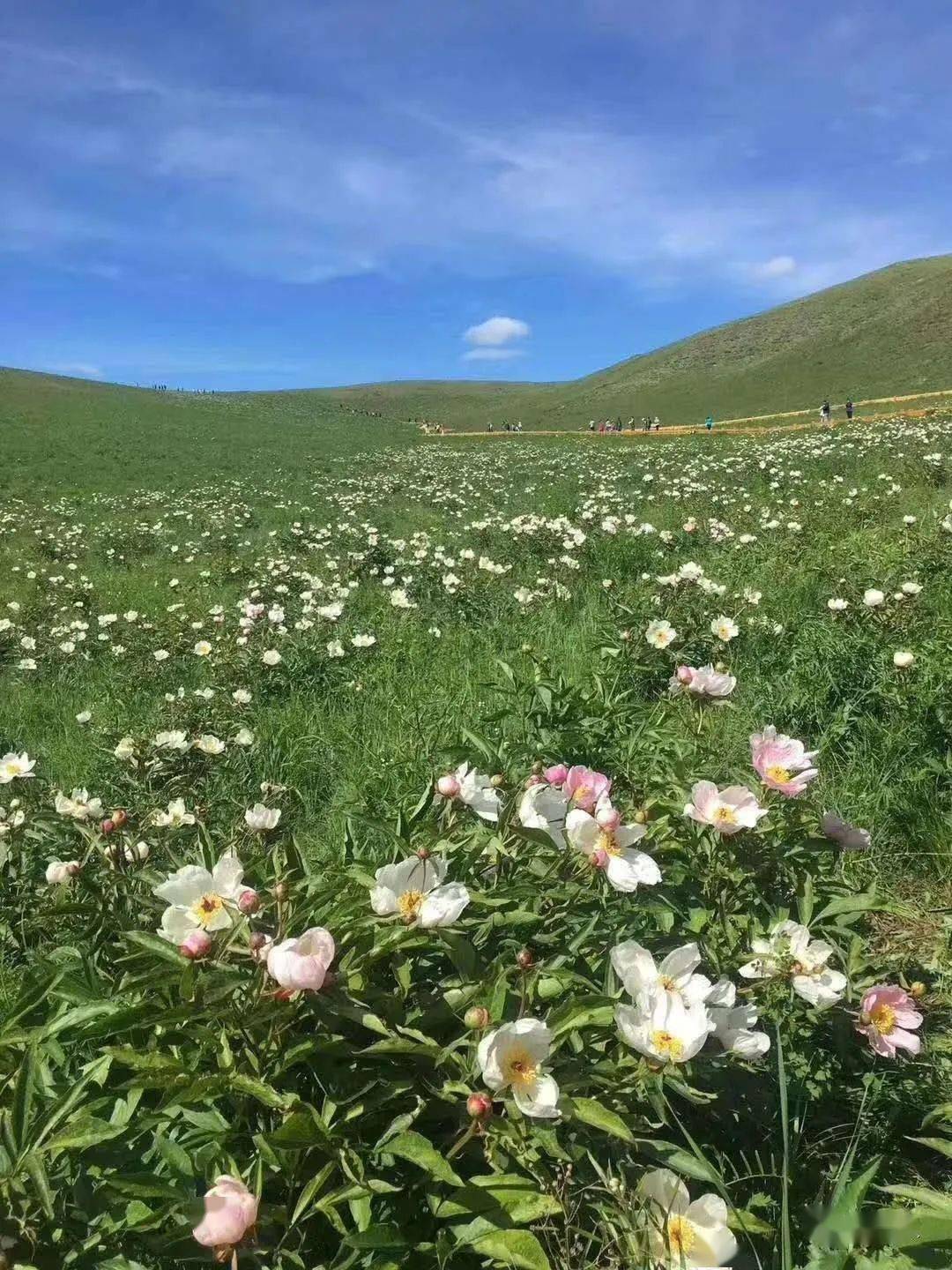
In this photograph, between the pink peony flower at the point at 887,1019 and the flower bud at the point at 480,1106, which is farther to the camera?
the pink peony flower at the point at 887,1019

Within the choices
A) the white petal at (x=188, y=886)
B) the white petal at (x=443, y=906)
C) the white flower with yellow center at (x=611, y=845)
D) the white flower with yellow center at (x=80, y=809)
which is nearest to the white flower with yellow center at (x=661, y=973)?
the white flower with yellow center at (x=611, y=845)

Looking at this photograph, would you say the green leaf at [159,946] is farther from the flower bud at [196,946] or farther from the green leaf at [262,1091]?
the green leaf at [262,1091]

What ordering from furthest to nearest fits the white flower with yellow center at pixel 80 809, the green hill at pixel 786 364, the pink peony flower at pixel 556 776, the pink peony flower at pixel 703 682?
the green hill at pixel 786 364
the pink peony flower at pixel 703 682
the white flower with yellow center at pixel 80 809
the pink peony flower at pixel 556 776

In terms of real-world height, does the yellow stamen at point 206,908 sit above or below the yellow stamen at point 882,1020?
above

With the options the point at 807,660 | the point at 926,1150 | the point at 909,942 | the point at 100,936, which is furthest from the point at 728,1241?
the point at 807,660

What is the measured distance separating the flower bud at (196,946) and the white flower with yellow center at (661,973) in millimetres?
654

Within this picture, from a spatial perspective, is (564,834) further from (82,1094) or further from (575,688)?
(575,688)

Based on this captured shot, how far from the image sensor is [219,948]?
4.41ft

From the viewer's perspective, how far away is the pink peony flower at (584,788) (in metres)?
1.64

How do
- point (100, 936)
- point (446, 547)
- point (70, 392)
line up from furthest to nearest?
point (70, 392)
point (446, 547)
point (100, 936)

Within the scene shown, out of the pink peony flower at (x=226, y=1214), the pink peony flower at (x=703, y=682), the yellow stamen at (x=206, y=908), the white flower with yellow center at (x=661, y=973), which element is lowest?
the pink peony flower at (x=226, y=1214)

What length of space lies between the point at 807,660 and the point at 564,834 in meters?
2.37

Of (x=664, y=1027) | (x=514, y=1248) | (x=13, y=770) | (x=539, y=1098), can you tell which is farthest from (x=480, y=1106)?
(x=13, y=770)

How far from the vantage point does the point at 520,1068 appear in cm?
121
